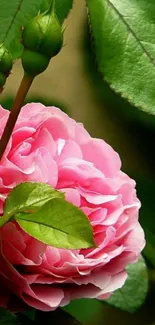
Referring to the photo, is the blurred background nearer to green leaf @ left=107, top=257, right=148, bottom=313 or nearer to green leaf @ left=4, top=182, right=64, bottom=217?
green leaf @ left=107, top=257, right=148, bottom=313

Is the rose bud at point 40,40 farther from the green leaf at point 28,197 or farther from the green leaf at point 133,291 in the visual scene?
the green leaf at point 133,291

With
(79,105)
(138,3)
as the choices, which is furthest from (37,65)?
(79,105)

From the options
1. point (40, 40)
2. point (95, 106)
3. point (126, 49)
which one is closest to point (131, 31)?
point (126, 49)

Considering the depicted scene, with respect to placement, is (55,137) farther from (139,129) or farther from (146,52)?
(139,129)

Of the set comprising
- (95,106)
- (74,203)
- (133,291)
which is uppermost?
(74,203)

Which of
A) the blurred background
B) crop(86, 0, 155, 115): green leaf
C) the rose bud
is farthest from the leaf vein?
the blurred background

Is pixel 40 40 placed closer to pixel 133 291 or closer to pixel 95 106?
pixel 133 291
